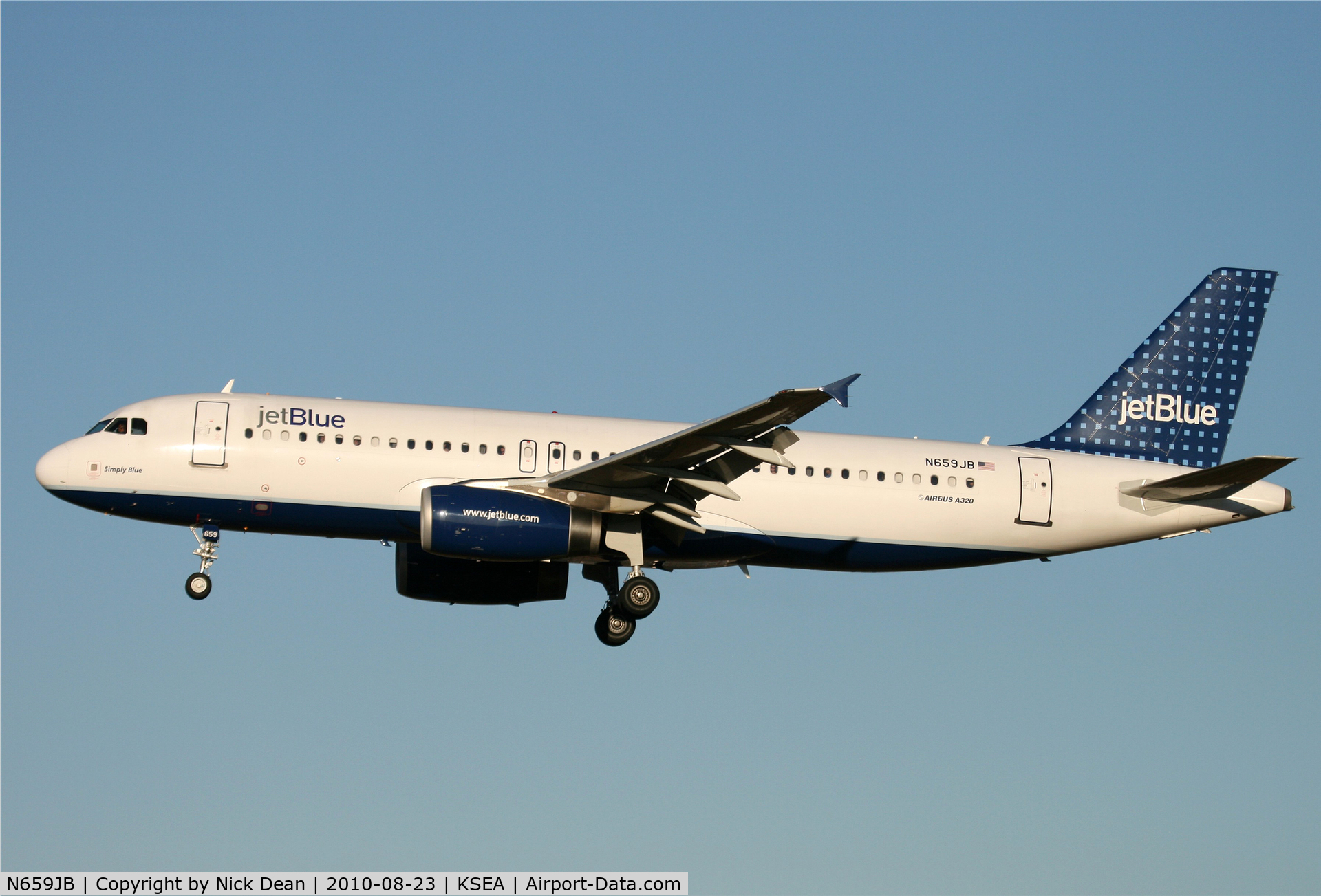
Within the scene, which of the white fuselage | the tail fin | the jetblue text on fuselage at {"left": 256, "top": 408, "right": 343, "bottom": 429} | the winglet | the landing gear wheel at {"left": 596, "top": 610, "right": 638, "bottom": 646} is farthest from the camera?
the tail fin

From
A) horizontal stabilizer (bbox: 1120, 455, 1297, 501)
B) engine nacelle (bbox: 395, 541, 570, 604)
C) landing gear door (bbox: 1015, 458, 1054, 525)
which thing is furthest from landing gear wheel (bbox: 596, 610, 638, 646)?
horizontal stabilizer (bbox: 1120, 455, 1297, 501)

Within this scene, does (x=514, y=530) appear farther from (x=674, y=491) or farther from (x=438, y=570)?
(x=438, y=570)

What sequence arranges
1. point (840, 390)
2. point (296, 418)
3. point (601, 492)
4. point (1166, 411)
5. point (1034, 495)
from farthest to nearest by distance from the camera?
point (1166, 411)
point (1034, 495)
point (296, 418)
point (601, 492)
point (840, 390)

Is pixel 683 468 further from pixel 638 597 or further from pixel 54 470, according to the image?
pixel 54 470

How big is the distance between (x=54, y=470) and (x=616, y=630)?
11031 millimetres

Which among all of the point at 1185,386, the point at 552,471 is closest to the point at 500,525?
the point at 552,471

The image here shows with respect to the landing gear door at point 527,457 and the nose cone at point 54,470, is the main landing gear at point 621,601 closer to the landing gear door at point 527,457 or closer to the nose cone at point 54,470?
the landing gear door at point 527,457

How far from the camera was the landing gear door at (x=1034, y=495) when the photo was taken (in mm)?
31422

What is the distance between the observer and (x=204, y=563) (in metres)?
30.2

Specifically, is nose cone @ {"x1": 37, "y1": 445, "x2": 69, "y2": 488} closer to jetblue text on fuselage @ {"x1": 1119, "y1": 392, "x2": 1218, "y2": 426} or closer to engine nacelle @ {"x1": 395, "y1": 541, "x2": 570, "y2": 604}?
engine nacelle @ {"x1": 395, "y1": 541, "x2": 570, "y2": 604}

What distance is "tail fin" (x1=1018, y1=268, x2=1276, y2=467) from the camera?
1332 inches

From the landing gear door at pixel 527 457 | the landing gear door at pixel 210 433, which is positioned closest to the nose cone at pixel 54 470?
the landing gear door at pixel 210 433

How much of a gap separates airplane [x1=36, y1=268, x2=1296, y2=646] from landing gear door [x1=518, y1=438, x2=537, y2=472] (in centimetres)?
4

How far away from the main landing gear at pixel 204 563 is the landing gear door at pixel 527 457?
5916 mm
